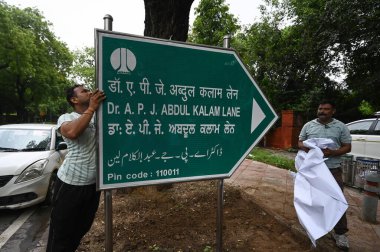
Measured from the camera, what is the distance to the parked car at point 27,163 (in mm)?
4863

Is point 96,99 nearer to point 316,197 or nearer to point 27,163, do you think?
point 316,197

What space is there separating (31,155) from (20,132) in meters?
1.21

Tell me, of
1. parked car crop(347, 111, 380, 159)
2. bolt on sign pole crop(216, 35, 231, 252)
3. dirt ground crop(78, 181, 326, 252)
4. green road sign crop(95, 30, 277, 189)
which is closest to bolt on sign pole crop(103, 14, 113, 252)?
green road sign crop(95, 30, 277, 189)

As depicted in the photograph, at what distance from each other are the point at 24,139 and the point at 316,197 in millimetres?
5557

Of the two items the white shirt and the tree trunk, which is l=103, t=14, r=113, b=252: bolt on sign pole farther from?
the tree trunk

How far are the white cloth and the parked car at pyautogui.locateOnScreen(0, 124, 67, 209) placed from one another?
4159 mm

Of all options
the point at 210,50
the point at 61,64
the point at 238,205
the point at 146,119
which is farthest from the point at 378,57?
the point at 61,64

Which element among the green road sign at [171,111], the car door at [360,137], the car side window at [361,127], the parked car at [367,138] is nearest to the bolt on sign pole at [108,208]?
the green road sign at [171,111]

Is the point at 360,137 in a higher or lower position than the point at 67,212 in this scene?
higher

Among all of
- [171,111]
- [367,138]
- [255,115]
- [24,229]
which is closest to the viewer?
[171,111]

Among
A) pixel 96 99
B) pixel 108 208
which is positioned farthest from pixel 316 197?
pixel 96 99

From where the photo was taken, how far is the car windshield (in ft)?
19.2

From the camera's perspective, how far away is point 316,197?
3020 mm

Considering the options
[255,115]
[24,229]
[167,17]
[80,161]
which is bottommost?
[24,229]
